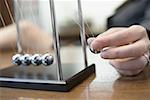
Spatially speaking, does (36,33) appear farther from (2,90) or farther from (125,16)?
(125,16)

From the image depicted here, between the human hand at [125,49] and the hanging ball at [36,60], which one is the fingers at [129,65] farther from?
the hanging ball at [36,60]

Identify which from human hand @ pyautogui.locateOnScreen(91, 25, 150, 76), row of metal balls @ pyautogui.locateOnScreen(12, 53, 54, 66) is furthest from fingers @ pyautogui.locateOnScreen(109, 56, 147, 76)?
row of metal balls @ pyautogui.locateOnScreen(12, 53, 54, 66)

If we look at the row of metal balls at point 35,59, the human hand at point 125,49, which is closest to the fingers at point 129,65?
the human hand at point 125,49

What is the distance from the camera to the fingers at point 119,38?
1.55ft

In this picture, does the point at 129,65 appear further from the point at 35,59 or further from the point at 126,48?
the point at 35,59

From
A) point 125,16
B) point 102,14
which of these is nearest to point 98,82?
point 125,16

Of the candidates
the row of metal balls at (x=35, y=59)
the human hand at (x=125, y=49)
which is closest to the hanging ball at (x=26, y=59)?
the row of metal balls at (x=35, y=59)

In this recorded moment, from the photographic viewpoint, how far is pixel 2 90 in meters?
0.45

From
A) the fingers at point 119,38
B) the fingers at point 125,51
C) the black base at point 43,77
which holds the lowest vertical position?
the black base at point 43,77

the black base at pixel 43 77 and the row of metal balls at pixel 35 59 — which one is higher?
the row of metal balls at pixel 35 59

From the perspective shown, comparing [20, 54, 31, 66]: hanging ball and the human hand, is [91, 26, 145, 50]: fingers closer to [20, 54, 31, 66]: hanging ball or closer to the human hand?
the human hand

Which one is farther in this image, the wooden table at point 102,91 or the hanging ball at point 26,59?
the hanging ball at point 26,59

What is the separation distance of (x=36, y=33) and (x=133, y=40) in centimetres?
31

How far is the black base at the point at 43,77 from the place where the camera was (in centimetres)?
44
